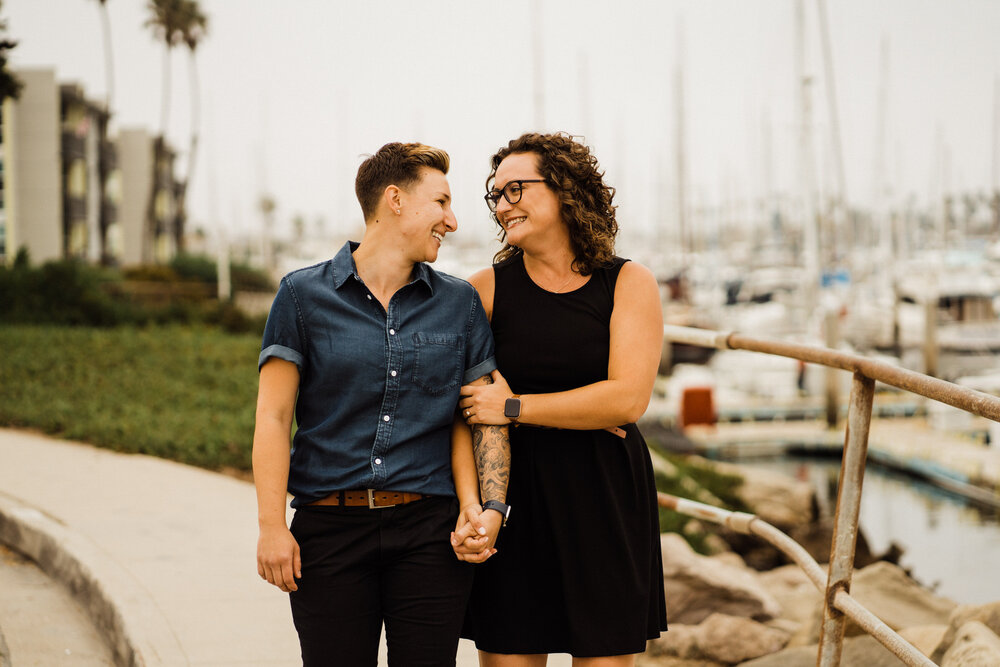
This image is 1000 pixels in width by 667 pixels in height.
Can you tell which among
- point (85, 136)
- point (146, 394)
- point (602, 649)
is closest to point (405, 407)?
point (602, 649)

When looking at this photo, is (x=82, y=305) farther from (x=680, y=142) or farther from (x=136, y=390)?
(x=680, y=142)

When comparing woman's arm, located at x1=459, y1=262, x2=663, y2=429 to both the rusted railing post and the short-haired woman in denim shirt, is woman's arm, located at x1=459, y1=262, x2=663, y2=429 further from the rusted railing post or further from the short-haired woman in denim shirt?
the rusted railing post

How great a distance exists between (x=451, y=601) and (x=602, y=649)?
480mm

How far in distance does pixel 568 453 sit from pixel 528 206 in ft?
2.24

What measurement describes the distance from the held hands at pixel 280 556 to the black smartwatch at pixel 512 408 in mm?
616

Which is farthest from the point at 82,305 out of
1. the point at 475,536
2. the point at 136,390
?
the point at 475,536

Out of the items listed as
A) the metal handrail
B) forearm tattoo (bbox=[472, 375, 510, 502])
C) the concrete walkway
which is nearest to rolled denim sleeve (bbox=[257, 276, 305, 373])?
forearm tattoo (bbox=[472, 375, 510, 502])

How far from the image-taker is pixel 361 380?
239 cm

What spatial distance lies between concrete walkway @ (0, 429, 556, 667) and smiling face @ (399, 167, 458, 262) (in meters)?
1.98

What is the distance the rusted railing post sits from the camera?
2713 millimetres

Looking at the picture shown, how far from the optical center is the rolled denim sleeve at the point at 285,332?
92.7 inches

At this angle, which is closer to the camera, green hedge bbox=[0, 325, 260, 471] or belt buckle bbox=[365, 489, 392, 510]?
belt buckle bbox=[365, 489, 392, 510]

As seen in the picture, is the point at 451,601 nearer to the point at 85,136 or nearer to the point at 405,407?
the point at 405,407

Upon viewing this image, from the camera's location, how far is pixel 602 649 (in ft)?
8.63
